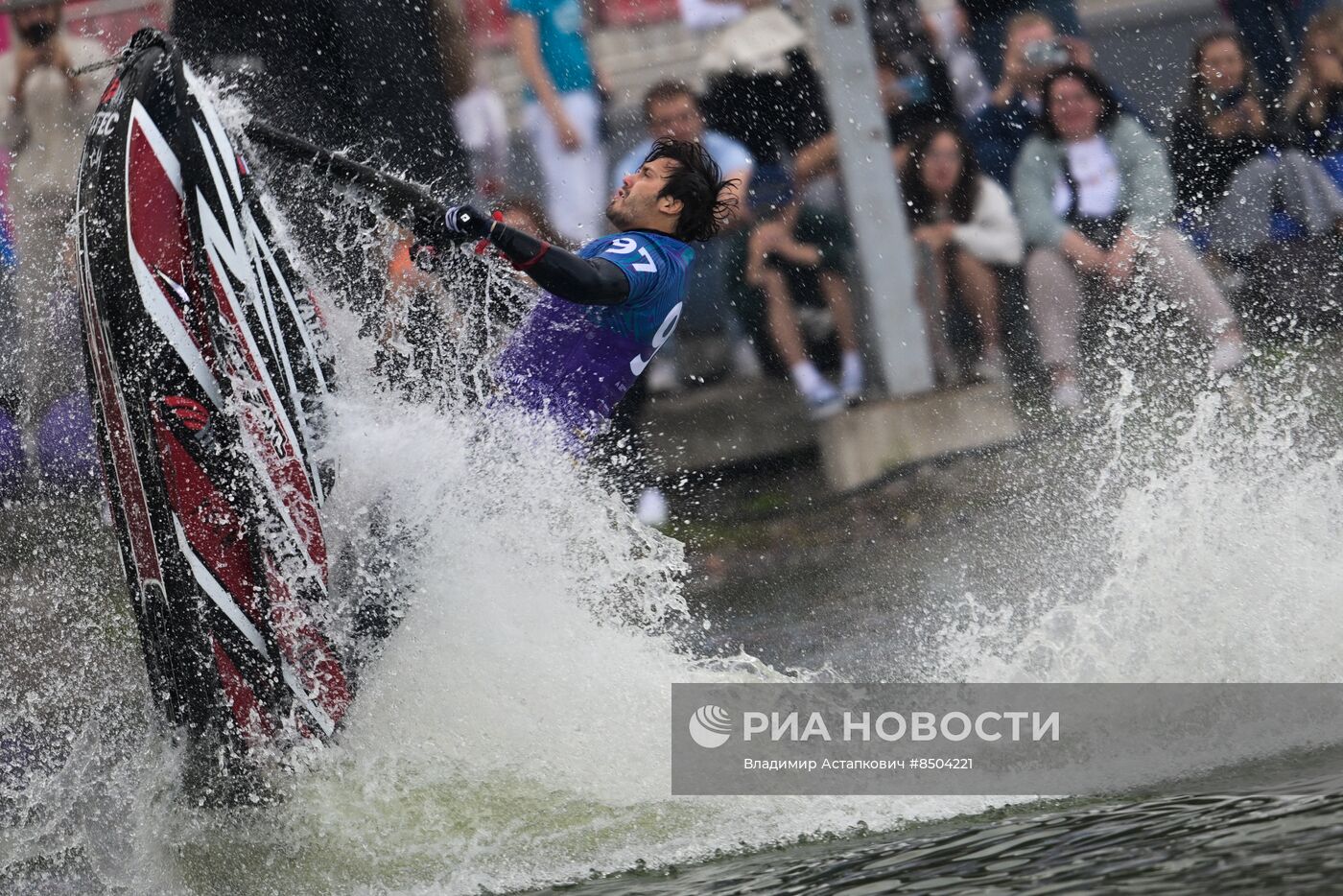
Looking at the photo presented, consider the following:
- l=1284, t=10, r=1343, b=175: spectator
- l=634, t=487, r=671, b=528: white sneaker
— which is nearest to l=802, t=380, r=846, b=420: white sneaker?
l=634, t=487, r=671, b=528: white sneaker

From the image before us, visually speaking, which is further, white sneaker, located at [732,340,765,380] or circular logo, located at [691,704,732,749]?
white sneaker, located at [732,340,765,380]

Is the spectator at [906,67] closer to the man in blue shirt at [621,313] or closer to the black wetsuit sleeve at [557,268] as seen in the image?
the man in blue shirt at [621,313]

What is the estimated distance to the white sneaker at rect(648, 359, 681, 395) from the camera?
8.50 m

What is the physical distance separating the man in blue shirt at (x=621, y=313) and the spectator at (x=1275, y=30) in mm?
3974

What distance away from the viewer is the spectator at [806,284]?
27.4 feet

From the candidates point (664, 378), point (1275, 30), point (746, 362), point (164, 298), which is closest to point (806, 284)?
point (746, 362)

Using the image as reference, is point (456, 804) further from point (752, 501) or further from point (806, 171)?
point (806, 171)

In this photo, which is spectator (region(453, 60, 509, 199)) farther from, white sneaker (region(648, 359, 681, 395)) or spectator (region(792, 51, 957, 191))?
spectator (region(792, 51, 957, 191))

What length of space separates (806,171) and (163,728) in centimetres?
484

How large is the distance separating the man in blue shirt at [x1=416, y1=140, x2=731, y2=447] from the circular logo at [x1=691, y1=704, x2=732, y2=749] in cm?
110

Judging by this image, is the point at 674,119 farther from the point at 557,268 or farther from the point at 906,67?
the point at 557,268

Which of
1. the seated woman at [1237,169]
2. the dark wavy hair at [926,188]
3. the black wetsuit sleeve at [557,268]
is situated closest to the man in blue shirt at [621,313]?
the black wetsuit sleeve at [557,268]

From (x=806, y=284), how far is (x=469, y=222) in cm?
387

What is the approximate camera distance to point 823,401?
8398 millimetres
